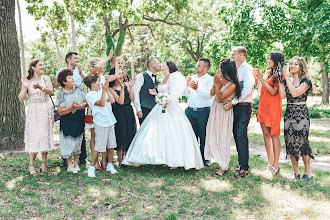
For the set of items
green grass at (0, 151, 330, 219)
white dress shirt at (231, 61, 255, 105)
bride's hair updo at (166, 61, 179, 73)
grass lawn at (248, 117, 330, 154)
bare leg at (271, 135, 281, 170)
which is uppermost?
bride's hair updo at (166, 61, 179, 73)

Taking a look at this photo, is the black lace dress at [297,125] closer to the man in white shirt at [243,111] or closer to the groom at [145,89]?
the man in white shirt at [243,111]

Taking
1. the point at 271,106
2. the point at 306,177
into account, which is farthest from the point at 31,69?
the point at 306,177

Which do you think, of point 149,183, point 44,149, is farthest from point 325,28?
point 44,149

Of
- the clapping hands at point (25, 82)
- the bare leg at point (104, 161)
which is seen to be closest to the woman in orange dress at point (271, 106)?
the bare leg at point (104, 161)

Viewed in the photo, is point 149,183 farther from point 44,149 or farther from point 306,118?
point 306,118

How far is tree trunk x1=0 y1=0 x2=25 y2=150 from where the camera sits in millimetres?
7969

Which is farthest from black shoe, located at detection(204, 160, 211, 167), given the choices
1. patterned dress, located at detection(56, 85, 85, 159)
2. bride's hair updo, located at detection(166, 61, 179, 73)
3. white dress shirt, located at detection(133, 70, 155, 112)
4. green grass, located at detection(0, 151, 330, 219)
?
patterned dress, located at detection(56, 85, 85, 159)

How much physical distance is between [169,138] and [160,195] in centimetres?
137

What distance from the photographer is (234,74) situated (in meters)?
5.78

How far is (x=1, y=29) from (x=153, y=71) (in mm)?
4242

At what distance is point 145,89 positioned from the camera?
6938mm

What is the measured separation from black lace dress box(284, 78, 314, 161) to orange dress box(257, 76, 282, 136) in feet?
0.63

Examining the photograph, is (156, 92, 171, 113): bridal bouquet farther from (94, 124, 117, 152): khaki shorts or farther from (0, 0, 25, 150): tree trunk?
(0, 0, 25, 150): tree trunk

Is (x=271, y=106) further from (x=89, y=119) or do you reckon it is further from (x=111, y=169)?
(x=89, y=119)
